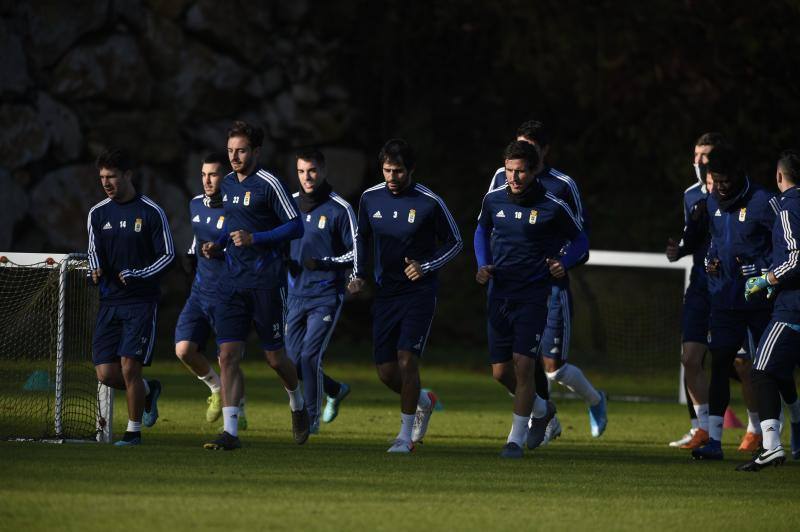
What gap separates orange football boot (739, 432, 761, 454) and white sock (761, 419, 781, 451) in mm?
1892

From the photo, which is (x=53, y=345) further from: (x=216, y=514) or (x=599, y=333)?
(x=599, y=333)

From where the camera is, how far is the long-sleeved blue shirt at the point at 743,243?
10.8 metres

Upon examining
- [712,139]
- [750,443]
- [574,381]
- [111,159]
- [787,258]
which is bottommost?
[750,443]

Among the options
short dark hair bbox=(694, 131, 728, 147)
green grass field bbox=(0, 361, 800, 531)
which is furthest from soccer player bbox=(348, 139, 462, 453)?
short dark hair bbox=(694, 131, 728, 147)

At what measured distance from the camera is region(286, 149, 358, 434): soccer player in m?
12.2

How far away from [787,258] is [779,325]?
0.45 m

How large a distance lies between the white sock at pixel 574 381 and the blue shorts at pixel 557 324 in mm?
187

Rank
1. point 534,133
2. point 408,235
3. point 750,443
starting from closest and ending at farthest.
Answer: point 408,235
point 534,133
point 750,443

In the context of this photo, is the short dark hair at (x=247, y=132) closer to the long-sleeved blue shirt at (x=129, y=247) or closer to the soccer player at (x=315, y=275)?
the long-sleeved blue shirt at (x=129, y=247)

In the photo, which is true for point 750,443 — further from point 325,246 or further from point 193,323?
point 193,323

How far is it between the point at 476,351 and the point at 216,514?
54.5 ft

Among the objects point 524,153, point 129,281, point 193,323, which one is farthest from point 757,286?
point 193,323

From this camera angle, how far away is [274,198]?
34.9 ft

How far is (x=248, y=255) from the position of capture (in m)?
10.6
